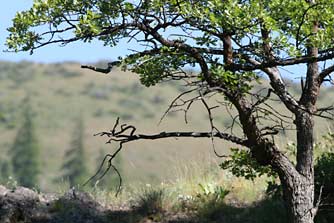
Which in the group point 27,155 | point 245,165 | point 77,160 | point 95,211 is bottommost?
point 95,211

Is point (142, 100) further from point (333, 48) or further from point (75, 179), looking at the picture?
point (333, 48)

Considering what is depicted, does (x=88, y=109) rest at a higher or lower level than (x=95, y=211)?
higher

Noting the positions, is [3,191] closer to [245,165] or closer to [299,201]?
[245,165]

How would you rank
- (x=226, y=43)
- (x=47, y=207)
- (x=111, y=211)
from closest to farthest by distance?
(x=226, y=43), (x=47, y=207), (x=111, y=211)

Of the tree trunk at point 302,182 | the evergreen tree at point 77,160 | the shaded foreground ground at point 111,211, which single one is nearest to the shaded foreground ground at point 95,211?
the shaded foreground ground at point 111,211

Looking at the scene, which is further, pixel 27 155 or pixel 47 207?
pixel 27 155

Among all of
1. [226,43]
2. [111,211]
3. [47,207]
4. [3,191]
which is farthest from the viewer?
[111,211]

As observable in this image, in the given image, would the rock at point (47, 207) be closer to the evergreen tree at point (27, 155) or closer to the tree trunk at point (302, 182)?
the tree trunk at point (302, 182)

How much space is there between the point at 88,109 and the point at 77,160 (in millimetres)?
22593

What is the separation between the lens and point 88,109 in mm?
101312

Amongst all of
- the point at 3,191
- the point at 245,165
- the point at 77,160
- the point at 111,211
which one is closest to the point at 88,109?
the point at 77,160

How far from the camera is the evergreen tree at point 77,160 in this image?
Answer: 7644cm

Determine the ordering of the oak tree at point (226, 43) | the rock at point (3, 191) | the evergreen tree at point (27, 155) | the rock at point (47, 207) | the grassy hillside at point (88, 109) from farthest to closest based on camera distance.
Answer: the grassy hillside at point (88, 109)
the evergreen tree at point (27, 155)
the rock at point (3, 191)
the rock at point (47, 207)
the oak tree at point (226, 43)

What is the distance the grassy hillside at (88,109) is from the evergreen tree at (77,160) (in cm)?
181
